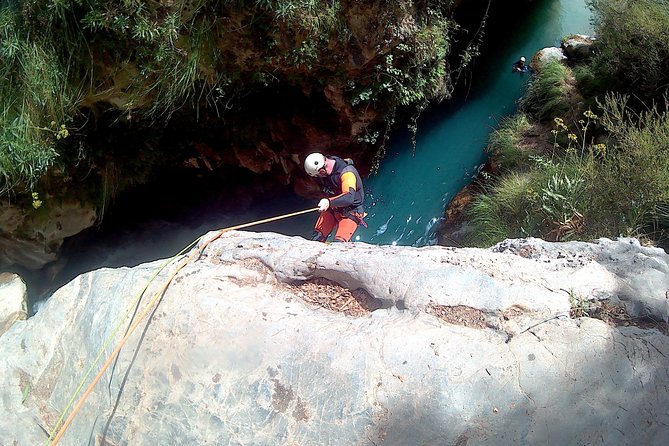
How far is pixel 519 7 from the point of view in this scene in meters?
9.97

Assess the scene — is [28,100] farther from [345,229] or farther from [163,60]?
[345,229]

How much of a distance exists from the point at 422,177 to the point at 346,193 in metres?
4.08

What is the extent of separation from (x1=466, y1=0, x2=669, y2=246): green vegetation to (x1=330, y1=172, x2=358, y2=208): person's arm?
1942 mm

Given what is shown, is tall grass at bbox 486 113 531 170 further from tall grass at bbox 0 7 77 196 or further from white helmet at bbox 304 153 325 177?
tall grass at bbox 0 7 77 196

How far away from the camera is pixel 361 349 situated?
2396 millimetres

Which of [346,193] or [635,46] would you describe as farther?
[635,46]

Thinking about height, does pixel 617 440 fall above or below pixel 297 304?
below

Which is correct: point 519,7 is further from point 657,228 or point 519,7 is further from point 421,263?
point 421,263

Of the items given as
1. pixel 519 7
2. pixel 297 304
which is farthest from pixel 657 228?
pixel 519 7

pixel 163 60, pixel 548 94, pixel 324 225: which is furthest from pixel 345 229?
pixel 548 94

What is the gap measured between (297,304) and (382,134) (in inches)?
187

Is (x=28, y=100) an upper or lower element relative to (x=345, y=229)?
upper

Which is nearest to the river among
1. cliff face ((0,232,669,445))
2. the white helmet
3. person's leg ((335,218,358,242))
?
person's leg ((335,218,358,242))

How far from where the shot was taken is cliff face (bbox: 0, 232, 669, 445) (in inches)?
87.3
